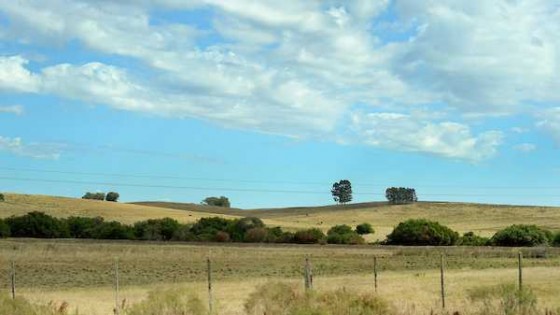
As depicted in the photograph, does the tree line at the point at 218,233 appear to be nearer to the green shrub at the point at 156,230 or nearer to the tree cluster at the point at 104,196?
the green shrub at the point at 156,230

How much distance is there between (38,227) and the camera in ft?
289

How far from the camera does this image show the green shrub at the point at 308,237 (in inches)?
3396

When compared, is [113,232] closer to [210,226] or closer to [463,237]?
[210,226]

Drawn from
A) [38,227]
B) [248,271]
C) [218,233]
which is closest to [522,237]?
[218,233]

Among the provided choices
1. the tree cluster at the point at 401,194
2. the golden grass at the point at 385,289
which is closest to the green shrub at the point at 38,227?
the golden grass at the point at 385,289

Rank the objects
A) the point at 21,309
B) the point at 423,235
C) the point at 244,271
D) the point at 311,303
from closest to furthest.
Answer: the point at 311,303 < the point at 21,309 < the point at 244,271 < the point at 423,235

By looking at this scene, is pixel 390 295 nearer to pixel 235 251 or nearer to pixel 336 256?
pixel 336 256

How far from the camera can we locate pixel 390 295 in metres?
29.1

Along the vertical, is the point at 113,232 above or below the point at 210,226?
below

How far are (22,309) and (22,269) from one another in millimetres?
32493

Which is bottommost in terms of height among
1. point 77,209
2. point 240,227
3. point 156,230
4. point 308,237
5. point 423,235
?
point 308,237

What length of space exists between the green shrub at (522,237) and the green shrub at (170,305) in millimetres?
64220

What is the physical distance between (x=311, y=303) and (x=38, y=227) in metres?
75.6

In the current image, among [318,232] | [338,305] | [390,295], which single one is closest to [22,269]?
[390,295]
